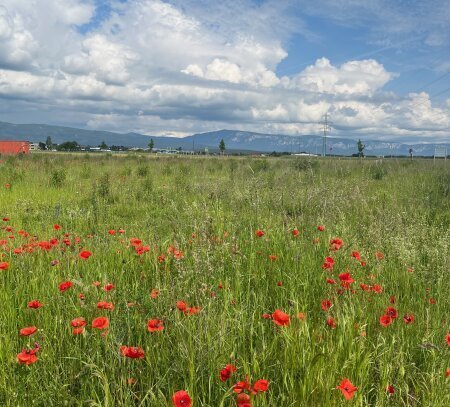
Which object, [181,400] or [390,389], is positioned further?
[390,389]

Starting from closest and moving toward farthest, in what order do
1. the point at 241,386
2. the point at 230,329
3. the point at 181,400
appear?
the point at 181,400 → the point at 241,386 → the point at 230,329

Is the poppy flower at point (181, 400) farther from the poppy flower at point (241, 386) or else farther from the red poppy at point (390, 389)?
the red poppy at point (390, 389)

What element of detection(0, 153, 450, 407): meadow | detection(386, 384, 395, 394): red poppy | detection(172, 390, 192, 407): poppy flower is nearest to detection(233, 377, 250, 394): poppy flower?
detection(0, 153, 450, 407): meadow

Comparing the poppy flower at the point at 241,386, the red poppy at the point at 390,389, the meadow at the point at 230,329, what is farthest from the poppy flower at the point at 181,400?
the red poppy at the point at 390,389

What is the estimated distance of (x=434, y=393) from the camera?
75.4 inches

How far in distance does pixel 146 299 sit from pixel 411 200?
759 cm

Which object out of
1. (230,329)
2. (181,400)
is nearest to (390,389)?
(230,329)

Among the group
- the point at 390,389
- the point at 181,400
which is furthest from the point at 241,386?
the point at 390,389

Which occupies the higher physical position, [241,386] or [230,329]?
[241,386]

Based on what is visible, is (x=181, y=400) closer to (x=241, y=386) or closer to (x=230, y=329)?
(x=241, y=386)

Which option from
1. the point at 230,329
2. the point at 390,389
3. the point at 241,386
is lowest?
the point at 390,389

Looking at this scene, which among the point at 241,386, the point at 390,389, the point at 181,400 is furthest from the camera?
the point at 390,389

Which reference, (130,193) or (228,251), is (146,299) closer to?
(228,251)

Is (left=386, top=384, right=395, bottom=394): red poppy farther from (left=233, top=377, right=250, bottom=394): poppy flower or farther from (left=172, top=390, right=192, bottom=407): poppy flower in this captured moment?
(left=172, top=390, right=192, bottom=407): poppy flower
